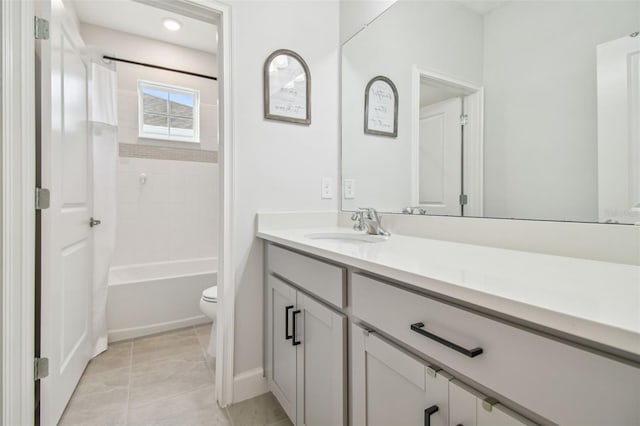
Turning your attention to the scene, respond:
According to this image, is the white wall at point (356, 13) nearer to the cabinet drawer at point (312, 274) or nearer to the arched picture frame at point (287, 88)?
the arched picture frame at point (287, 88)

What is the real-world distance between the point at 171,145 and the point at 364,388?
2874 millimetres

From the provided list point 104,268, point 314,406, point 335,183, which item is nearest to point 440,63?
point 335,183

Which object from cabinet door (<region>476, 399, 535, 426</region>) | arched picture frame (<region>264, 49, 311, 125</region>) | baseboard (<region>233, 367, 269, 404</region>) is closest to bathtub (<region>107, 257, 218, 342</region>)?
baseboard (<region>233, 367, 269, 404</region>)

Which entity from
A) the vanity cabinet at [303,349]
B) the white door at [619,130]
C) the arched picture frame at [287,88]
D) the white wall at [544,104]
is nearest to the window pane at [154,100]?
the arched picture frame at [287,88]

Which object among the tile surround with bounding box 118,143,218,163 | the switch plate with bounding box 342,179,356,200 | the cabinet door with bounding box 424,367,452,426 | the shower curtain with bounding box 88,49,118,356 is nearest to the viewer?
the cabinet door with bounding box 424,367,452,426

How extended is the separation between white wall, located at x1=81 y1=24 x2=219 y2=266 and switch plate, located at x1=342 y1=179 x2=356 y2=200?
1806 mm

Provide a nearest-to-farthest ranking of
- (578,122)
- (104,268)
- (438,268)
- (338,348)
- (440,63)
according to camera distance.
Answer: (438,268) → (578,122) → (338,348) → (440,63) → (104,268)

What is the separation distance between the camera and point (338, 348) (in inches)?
38.9

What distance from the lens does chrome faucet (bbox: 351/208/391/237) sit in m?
1.45

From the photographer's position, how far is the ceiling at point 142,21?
92.7 inches

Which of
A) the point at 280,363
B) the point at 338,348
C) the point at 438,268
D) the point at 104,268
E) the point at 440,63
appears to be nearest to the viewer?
the point at 438,268

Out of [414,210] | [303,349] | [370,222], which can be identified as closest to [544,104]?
[414,210]

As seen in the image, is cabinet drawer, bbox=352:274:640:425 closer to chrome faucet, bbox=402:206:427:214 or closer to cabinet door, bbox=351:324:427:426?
cabinet door, bbox=351:324:427:426

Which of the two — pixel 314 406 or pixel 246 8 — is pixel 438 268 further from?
pixel 246 8
